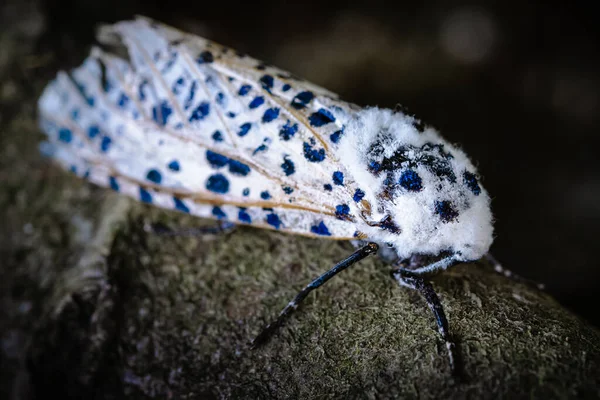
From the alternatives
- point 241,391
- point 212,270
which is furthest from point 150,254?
point 241,391

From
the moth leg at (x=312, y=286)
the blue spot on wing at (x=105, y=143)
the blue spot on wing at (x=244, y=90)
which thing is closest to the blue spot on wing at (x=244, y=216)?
the moth leg at (x=312, y=286)

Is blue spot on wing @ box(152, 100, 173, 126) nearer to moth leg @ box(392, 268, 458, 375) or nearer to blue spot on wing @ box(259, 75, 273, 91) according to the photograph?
blue spot on wing @ box(259, 75, 273, 91)

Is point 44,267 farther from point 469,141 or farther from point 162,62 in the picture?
point 469,141

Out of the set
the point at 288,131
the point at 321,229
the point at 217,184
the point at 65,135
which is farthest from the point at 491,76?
the point at 65,135

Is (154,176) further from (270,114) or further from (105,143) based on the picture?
(270,114)

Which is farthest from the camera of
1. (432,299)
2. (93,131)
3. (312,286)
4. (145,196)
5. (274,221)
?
(93,131)

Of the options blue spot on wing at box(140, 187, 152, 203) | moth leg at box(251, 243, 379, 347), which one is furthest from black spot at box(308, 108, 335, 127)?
blue spot on wing at box(140, 187, 152, 203)
